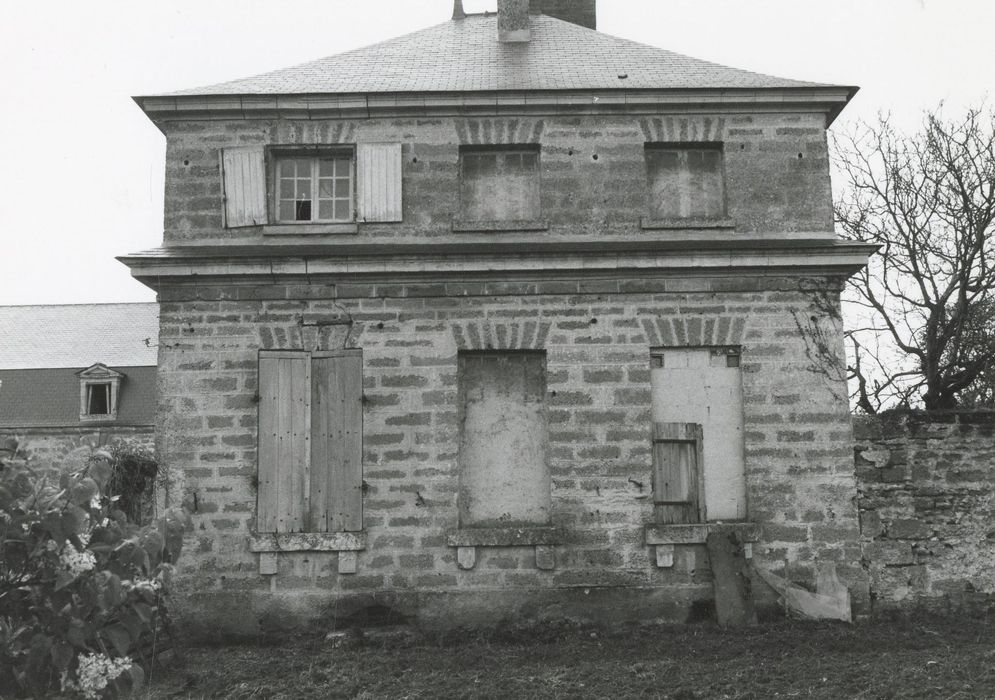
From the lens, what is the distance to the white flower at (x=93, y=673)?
4.57 metres

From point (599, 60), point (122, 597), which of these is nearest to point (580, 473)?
point (599, 60)

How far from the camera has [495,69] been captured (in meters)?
11.2

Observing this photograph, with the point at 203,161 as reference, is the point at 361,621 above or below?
below

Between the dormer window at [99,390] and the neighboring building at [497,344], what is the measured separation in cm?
2385

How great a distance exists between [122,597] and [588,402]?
608 centimetres

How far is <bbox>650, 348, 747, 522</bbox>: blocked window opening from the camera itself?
9914 millimetres

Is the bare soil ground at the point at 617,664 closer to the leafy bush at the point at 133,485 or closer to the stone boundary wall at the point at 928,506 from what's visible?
the stone boundary wall at the point at 928,506

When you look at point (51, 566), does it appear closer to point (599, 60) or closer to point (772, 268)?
point (772, 268)

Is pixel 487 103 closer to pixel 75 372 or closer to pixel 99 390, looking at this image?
pixel 99 390

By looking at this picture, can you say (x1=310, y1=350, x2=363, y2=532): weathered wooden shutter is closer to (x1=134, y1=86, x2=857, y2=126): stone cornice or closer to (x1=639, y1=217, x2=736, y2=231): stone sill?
(x1=134, y1=86, x2=857, y2=126): stone cornice

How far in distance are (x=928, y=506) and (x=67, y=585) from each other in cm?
890

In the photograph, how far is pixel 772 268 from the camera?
397 inches

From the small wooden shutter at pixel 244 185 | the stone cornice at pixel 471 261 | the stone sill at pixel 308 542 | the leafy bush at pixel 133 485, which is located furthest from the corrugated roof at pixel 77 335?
the stone sill at pixel 308 542

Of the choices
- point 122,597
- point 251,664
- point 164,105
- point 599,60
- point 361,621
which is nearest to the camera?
point 122,597
